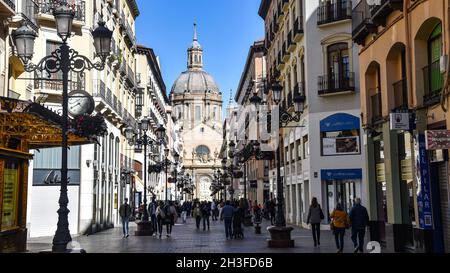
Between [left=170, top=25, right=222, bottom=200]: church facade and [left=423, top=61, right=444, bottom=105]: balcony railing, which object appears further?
[left=170, top=25, right=222, bottom=200]: church facade

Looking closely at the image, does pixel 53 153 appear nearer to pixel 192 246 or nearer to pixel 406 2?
pixel 192 246

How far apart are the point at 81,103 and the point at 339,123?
18.0 metres

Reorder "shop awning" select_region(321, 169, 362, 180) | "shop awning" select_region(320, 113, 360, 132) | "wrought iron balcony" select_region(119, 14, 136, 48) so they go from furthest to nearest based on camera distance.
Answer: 1. "wrought iron balcony" select_region(119, 14, 136, 48)
2. "shop awning" select_region(320, 113, 360, 132)
3. "shop awning" select_region(321, 169, 362, 180)

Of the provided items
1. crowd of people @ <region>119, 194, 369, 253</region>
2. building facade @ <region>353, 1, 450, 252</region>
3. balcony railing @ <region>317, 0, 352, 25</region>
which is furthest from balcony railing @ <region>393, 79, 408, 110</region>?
balcony railing @ <region>317, 0, 352, 25</region>

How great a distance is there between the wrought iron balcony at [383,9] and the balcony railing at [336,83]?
1136 cm

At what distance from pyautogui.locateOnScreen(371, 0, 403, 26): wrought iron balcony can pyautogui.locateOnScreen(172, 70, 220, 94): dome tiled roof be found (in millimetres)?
153260

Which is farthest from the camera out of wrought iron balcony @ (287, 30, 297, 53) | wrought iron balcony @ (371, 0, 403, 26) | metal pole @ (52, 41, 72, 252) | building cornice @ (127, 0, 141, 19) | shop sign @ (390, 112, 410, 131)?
building cornice @ (127, 0, 141, 19)

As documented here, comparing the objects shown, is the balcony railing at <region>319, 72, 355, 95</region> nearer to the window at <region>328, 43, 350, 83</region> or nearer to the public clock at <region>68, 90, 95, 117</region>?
the window at <region>328, 43, 350, 83</region>

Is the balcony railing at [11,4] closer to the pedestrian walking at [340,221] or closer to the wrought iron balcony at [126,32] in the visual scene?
the pedestrian walking at [340,221]

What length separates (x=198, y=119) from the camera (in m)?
168

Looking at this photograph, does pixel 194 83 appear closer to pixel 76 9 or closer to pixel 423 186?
pixel 76 9

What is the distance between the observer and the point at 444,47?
1412 centimetres

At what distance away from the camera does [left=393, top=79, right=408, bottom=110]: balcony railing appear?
17594mm

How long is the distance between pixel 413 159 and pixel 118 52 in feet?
88.4
